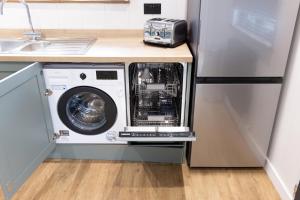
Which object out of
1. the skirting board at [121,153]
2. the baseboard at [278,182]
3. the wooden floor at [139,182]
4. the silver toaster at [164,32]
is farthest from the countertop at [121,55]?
the baseboard at [278,182]

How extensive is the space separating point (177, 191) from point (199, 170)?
0.29m

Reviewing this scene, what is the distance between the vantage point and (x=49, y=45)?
1.99 m

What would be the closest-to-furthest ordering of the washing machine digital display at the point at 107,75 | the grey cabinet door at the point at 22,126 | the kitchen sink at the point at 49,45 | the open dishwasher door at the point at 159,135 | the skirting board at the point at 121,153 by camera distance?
the grey cabinet door at the point at 22,126
the open dishwasher door at the point at 159,135
the washing machine digital display at the point at 107,75
the kitchen sink at the point at 49,45
the skirting board at the point at 121,153

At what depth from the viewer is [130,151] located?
2.01 meters

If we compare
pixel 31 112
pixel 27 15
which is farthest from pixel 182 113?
pixel 27 15

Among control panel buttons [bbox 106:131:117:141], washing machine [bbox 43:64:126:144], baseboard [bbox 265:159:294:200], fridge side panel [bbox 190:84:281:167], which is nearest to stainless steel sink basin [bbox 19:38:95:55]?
washing machine [bbox 43:64:126:144]

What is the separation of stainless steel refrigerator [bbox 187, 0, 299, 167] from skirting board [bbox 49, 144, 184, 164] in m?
0.17

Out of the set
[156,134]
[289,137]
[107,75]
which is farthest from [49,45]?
[289,137]

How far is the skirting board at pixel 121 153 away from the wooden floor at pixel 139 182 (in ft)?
0.16

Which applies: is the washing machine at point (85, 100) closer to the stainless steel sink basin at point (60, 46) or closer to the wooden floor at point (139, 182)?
the stainless steel sink basin at point (60, 46)

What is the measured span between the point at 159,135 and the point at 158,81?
0.45m

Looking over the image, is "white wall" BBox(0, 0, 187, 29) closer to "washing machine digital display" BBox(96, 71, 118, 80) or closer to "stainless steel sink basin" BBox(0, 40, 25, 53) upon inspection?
"stainless steel sink basin" BBox(0, 40, 25, 53)

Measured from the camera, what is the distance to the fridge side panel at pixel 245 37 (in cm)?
146

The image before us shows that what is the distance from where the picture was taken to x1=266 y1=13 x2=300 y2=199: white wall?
1549 millimetres
